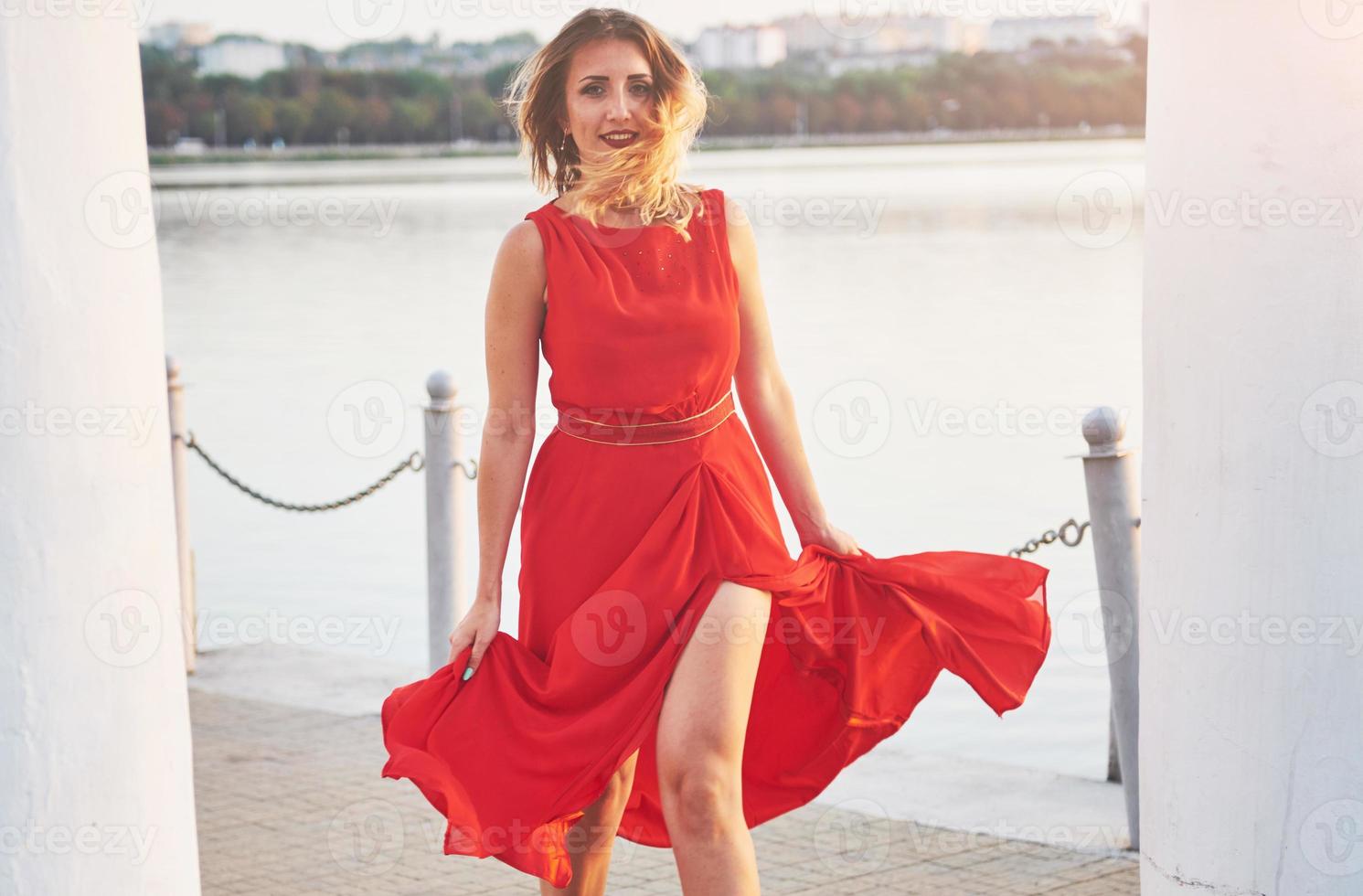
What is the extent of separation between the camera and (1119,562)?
5480 mm

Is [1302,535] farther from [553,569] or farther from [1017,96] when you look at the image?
[1017,96]

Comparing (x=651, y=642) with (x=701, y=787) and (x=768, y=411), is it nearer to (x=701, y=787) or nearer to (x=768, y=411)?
(x=701, y=787)

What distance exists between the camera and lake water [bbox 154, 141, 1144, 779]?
9148 millimetres

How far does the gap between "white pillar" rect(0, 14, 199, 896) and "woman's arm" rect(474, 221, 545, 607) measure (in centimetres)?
83

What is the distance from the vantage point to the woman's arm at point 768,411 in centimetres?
417

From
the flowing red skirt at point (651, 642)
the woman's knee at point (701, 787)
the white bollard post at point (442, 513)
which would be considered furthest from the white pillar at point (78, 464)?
the white bollard post at point (442, 513)

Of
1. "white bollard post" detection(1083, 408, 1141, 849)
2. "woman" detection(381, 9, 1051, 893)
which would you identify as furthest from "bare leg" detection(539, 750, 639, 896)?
"white bollard post" detection(1083, 408, 1141, 849)

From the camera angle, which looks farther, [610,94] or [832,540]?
[832,540]

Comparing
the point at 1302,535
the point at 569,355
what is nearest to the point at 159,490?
the point at 569,355

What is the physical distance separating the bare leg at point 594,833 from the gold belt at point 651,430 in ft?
2.30

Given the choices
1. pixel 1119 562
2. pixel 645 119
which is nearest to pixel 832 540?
pixel 645 119

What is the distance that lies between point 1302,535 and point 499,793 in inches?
65.3

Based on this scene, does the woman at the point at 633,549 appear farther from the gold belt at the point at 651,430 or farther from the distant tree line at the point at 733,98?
the distant tree line at the point at 733,98

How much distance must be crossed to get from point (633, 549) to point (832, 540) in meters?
0.45
